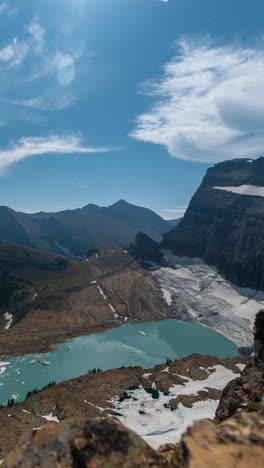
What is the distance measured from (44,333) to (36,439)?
171m

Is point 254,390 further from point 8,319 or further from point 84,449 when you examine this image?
point 8,319

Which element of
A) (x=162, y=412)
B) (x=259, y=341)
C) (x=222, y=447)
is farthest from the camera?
(x=162, y=412)

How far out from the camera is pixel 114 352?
146000mm

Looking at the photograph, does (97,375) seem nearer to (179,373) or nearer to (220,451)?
(179,373)

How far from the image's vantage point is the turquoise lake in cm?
11200

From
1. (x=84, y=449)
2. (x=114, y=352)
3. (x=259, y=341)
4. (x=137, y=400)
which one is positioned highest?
(x=84, y=449)

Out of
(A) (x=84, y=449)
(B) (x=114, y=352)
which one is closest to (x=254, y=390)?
(A) (x=84, y=449)

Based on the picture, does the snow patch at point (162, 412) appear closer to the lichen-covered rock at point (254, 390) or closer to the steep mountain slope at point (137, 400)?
the steep mountain slope at point (137, 400)

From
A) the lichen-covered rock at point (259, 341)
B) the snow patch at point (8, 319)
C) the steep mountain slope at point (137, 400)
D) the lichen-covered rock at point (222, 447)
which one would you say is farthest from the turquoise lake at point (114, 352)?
the lichen-covered rock at point (222, 447)

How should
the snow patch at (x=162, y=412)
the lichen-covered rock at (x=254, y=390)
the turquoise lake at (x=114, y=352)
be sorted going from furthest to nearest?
the turquoise lake at (x=114, y=352) → the snow patch at (x=162, y=412) → the lichen-covered rock at (x=254, y=390)

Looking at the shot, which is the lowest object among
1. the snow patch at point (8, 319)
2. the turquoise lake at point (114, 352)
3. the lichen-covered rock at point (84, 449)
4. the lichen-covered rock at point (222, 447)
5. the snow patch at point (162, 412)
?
the turquoise lake at point (114, 352)

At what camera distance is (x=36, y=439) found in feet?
36.6

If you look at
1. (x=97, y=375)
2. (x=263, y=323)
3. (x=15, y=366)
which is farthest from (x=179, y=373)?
(x=263, y=323)

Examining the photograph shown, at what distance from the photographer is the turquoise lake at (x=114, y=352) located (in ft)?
367
